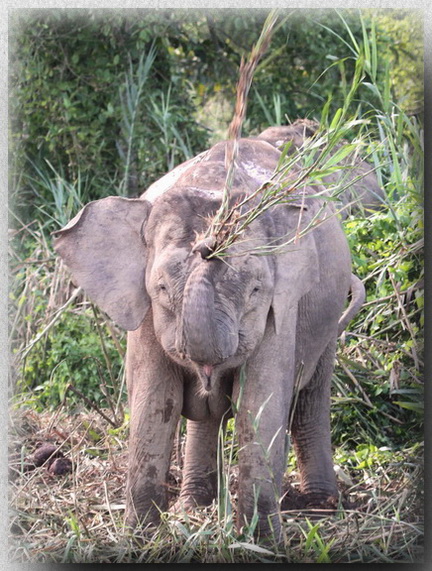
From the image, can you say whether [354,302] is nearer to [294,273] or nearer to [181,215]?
[294,273]

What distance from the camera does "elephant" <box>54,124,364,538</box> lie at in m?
4.29

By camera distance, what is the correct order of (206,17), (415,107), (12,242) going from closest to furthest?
1. (415,107)
2. (206,17)
3. (12,242)

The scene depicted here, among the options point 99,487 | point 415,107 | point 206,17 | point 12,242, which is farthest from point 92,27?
point 99,487

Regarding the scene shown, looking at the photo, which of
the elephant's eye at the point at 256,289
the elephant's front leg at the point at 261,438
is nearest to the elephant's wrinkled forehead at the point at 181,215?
the elephant's eye at the point at 256,289

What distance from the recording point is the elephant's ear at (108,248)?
458cm

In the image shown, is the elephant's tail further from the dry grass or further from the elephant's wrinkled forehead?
the elephant's wrinkled forehead

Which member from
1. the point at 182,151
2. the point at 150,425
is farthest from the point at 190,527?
the point at 182,151

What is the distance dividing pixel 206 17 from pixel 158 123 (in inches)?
45.6

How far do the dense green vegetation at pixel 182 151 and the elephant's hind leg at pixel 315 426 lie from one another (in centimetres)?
20

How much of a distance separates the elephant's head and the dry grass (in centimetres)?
59

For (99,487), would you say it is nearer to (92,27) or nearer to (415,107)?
(415,107)

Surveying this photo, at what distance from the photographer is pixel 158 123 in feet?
24.3

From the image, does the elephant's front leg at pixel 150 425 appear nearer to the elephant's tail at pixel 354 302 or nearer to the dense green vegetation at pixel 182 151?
the dense green vegetation at pixel 182 151

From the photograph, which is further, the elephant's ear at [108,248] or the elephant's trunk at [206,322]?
the elephant's ear at [108,248]
